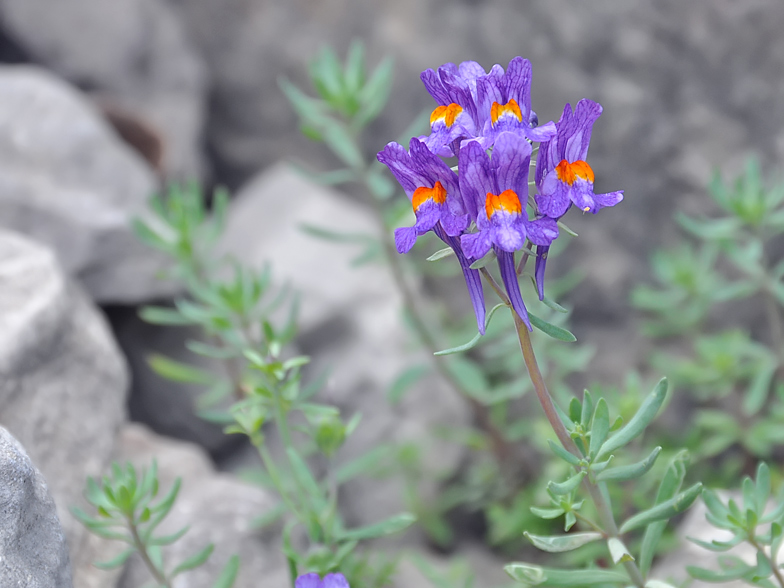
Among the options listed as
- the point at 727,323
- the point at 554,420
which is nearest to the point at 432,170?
the point at 554,420

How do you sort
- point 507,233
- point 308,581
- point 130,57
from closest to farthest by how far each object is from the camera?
point 507,233 → point 308,581 → point 130,57

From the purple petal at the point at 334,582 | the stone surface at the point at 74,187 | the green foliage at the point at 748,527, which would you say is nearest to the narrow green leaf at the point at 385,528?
the purple petal at the point at 334,582

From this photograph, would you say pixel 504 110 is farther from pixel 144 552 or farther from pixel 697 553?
pixel 697 553

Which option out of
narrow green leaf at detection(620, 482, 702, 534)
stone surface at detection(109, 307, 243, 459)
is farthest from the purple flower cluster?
stone surface at detection(109, 307, 243, 459)

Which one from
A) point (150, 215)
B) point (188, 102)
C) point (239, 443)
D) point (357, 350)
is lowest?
point (239, 443)

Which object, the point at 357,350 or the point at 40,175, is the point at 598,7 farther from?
the point at 40,175

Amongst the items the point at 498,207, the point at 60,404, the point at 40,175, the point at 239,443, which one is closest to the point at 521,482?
the point at 239,443

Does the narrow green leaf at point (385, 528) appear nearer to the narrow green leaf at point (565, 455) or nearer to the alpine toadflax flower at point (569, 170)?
the narrow green leaf at point (565, 455)
